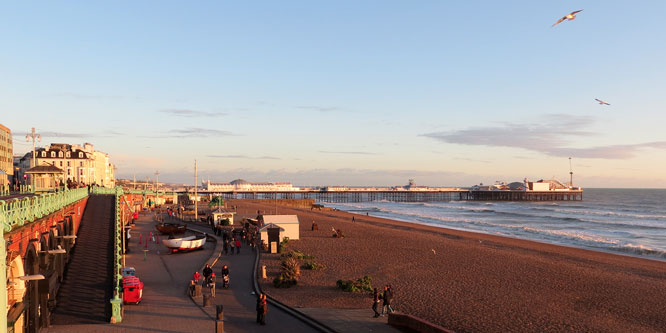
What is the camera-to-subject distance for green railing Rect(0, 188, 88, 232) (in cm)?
1186

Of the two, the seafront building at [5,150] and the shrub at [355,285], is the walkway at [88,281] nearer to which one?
the shrub at [355,285]

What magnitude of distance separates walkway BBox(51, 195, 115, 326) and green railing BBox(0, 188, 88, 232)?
2.21 m

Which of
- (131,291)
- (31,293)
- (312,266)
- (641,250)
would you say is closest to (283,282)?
(312,266)

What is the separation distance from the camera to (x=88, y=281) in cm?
1877

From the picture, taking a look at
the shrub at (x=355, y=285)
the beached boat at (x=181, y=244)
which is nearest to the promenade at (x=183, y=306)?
the beached boat at (x=181, y=244)

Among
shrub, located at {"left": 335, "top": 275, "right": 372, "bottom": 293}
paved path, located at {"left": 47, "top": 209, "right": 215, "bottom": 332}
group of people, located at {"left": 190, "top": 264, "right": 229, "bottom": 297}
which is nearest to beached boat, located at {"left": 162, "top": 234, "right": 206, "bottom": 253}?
paved path, located at {"left": 47, "top": 209, "right": 215, "bottom": 332}

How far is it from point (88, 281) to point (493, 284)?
65.8ft

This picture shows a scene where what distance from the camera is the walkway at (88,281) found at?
16859 mm

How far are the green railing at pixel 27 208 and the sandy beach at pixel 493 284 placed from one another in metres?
9.97

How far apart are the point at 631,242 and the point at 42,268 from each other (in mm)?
54286

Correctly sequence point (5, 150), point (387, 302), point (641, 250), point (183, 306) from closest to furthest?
point (387, 302)
point (183, 306)
point (641, 250)
point (5, 150)

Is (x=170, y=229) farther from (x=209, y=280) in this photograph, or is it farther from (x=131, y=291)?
(x=131, y=291)

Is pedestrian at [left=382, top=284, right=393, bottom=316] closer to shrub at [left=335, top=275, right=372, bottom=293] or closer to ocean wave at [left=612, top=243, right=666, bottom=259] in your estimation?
shrub at [left=335, top=275, right=372, bottom=293]

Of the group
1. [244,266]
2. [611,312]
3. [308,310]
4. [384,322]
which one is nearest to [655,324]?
[611,312]
